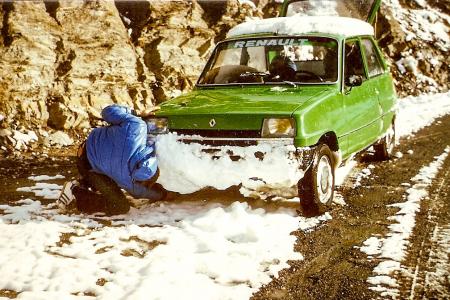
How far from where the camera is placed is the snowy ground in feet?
11.6

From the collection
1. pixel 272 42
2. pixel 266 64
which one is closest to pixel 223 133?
pixel 272 42

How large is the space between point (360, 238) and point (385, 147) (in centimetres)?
355

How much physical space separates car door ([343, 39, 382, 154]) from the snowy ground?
128cm

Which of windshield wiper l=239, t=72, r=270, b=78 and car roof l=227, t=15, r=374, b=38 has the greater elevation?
car roof l=227, t=15, r=374, b=38

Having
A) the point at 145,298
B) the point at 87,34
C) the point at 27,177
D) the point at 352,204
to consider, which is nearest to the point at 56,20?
the point at 87,34

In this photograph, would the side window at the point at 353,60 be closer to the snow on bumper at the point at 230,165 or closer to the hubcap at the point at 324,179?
the hubcap at the point at 324,179

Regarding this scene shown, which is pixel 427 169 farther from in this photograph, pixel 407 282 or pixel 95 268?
pixel 95 268

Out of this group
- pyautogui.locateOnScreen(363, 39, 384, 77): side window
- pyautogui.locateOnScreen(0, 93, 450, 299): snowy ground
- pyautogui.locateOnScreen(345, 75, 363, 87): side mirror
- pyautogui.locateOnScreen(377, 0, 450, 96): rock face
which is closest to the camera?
pyautogui.locateOnScreen(0, 93, 450, 299): snowy ground

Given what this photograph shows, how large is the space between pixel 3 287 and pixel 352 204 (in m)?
3.55

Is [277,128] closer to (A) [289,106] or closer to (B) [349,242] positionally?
(A) [289,106]

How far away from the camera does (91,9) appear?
35.4ft

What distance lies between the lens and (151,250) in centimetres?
421

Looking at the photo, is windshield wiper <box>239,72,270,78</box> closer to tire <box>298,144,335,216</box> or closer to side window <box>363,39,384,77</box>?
tire <box>298,144,335,216</box>

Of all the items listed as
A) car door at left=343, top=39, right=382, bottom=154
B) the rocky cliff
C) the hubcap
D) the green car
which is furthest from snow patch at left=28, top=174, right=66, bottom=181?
car door at left=343, top=39, right=382, bottom=154
